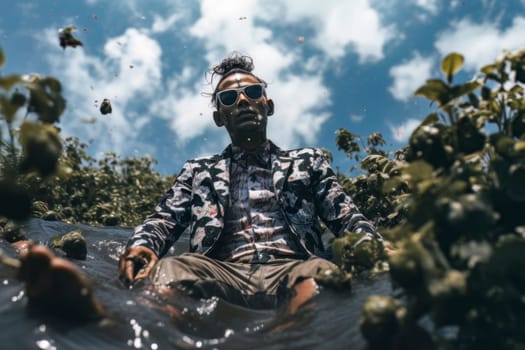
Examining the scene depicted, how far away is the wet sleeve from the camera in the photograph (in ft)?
12.8

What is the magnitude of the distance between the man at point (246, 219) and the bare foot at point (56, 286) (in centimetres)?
110

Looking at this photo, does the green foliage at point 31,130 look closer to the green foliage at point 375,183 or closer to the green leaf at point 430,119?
the green leaf at point 430,119

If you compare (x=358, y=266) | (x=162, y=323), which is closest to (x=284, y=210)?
(x=358, y=266)

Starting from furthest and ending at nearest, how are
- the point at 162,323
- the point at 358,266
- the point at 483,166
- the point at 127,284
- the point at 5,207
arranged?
the point at 127,284 → the point at 358,266 → the point at 162,323 → the point at 483,166 → the point at 5,207

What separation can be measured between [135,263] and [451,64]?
2494 millimetres

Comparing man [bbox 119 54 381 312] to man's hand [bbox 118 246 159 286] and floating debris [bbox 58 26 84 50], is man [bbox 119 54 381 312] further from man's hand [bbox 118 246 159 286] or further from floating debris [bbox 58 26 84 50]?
floating debris [bbox 58 26 84 50]

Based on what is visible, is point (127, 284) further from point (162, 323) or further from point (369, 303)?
point (369, 303)

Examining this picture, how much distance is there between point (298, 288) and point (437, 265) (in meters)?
1.63

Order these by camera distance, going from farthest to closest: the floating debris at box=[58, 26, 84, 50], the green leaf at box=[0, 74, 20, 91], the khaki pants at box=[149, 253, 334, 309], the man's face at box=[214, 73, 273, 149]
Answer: the man's face at box=[214, 73, 273, 149] < the khaki pants at box=[149, 253, 334, 309] < the floating debris at box=[58, 26, 84, 50] < the green leaf at box=[0, 74, 20, 91]

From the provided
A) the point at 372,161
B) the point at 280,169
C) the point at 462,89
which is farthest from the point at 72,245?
the point at 462,89

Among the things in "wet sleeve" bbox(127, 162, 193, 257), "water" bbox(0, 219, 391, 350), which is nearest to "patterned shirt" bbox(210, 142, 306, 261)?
"wet sleeve" bbox(127, 162, 193, 257)

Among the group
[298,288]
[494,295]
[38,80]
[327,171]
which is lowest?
[494,295]

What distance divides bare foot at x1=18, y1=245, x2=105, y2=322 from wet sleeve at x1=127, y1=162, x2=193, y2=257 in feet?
6.13

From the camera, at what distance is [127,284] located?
3.29 metres
